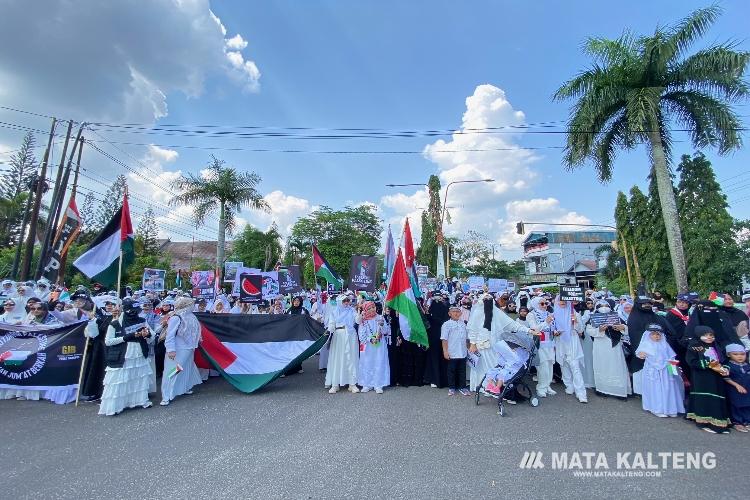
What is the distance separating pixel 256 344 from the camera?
7668mm

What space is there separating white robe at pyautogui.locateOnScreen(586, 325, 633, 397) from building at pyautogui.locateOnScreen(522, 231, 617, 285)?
2046 inches

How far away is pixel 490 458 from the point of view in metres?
4.29

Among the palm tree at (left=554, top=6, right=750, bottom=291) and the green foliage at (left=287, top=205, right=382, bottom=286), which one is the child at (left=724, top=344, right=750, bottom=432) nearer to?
the palm tree at (left=554, top=6, right=750, bottom=291)

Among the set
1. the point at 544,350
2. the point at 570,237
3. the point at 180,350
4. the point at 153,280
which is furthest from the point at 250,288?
the point at 570,237

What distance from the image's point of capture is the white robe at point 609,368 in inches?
260

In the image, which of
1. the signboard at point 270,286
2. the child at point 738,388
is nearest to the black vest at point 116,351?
the signboard at point 270,286

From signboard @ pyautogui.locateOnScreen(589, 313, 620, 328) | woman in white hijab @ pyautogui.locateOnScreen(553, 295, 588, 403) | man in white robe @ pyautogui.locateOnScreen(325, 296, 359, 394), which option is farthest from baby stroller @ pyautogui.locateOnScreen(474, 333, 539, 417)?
man in white robe @ pyautogui.locateOnScreen(325, 296, 359, 394)

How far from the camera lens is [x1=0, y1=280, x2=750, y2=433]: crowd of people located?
5.35 m

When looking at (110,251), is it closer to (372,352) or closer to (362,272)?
(372,352)

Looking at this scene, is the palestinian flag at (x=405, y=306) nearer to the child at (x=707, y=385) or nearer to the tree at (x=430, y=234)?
the child at (x=707, y=385)

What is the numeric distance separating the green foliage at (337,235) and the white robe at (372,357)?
3466 centimetres

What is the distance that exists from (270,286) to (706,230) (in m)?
19.8

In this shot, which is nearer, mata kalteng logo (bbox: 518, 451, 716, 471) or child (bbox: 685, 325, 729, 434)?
→ mata kalteng logo (bbox: 518, 451, 716, 471)

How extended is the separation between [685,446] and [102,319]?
858cm
